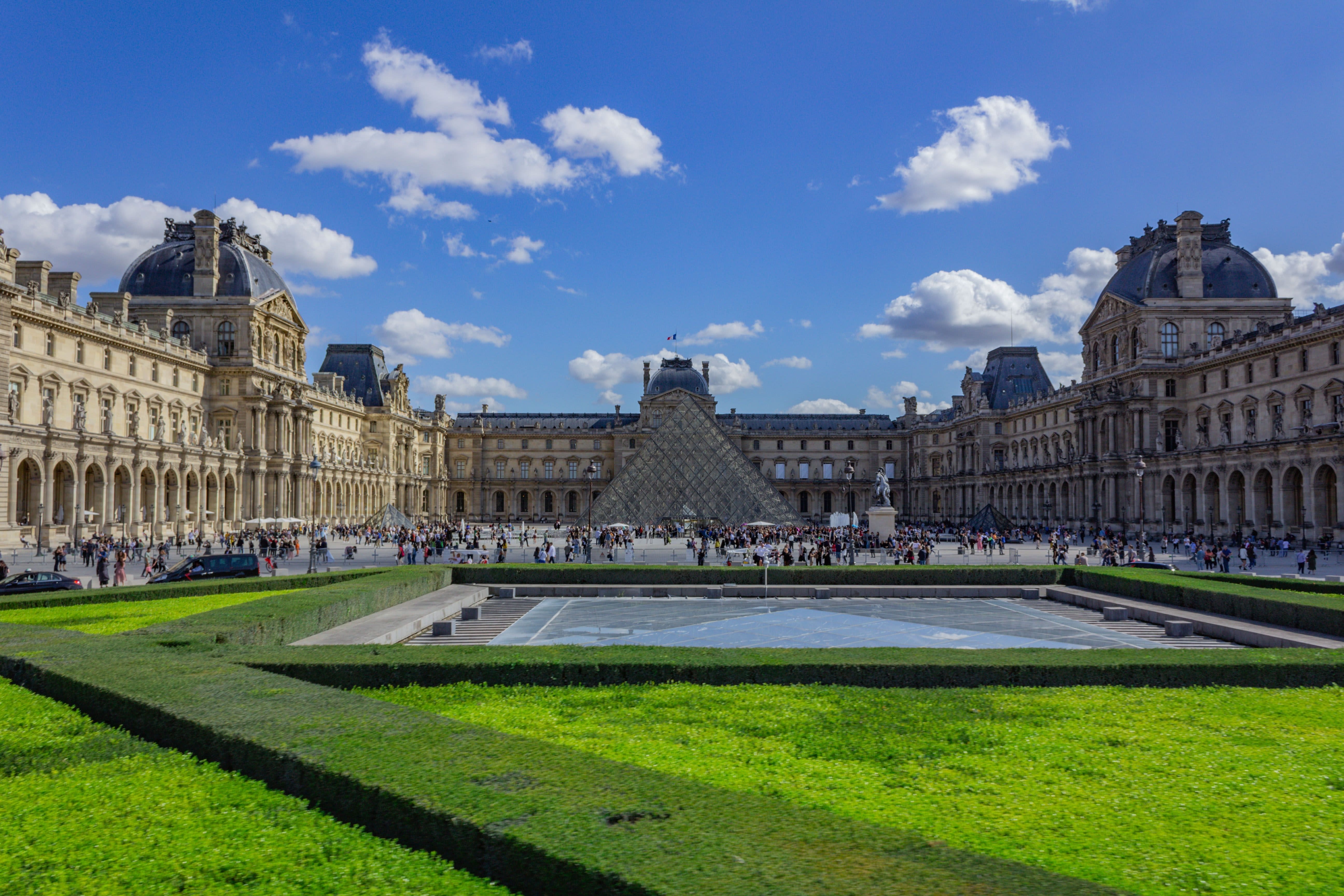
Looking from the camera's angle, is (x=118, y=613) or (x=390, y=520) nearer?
(x=118, y=613)

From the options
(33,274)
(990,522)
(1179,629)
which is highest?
(33,274)

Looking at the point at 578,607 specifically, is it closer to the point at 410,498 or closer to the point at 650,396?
the point at 410,498

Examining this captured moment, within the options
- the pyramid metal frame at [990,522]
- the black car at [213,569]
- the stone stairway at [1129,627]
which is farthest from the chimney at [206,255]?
the stone stairway at [1129,627]

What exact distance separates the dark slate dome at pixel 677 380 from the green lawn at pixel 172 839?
85977 mm

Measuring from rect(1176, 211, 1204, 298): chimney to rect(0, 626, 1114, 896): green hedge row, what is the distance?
2194 inches

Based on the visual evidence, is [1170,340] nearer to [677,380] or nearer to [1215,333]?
[1215,333]

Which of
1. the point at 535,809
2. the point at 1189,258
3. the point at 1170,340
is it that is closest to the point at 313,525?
the point at 535,809

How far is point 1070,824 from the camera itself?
211 inches

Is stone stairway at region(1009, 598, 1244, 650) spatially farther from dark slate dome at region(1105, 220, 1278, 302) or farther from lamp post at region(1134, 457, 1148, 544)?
dark slate dome at region(1105, 220, 1278, 302)

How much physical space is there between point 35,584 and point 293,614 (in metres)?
8.47

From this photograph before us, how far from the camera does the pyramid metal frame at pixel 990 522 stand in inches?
1844

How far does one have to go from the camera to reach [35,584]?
17781mm

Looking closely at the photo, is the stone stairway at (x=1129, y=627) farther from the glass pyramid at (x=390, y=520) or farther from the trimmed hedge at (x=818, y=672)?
the glass pyramid at (x=390, y=520)

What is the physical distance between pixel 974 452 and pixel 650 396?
3196 centimetres
